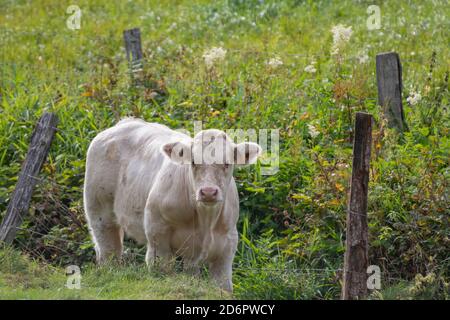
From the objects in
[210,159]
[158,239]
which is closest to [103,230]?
[158,239]

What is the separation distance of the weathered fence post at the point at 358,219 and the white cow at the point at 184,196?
1.16 m

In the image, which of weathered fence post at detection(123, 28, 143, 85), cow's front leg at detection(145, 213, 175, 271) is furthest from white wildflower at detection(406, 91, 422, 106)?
weathered fence post at detection(123, 28, 143, 85)

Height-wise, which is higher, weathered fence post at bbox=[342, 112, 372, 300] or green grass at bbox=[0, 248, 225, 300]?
weathered fence post at bbox=[342, 112, 372, 300]

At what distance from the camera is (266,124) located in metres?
11.4

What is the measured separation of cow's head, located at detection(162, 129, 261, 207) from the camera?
24.6 ft

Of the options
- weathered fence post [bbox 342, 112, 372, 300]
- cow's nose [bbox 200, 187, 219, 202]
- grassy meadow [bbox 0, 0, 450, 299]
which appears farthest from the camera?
grassy meadow [bbox 0, 0, 450, 299]

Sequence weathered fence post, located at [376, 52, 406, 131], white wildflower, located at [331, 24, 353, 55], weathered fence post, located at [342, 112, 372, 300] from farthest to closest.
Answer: white wildflower, located at [331, 24, 353, 55]
weathered fence post, located at [376, 52, 406, 131]
weathered fence post, located at [342, 112, 372, 300]

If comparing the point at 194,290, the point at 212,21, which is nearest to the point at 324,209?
the point at 194,290

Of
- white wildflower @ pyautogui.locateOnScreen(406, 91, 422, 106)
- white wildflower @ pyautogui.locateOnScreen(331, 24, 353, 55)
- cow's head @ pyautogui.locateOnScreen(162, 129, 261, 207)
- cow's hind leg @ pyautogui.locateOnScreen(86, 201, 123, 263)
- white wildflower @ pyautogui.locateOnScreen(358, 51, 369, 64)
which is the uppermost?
white wildflower @ pyautogui.locateOnScreen(331, 24, 353, 55)

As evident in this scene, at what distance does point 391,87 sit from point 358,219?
3922 millimetres

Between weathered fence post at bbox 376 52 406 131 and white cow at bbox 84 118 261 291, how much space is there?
9.59 ft

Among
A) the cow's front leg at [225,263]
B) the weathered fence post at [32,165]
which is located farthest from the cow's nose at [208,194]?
the weathered fence post at [32,165]

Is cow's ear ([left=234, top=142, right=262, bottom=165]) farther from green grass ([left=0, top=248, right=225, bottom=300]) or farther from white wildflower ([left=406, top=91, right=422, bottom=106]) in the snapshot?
white wildflower ([left=406, top=91, right=422, bottom=106])

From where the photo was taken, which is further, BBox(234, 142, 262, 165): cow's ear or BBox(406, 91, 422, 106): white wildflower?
BBox(406, 91, 422, 106): white wildflower
